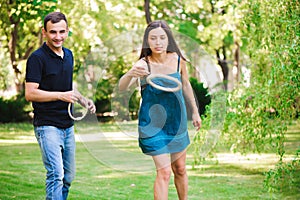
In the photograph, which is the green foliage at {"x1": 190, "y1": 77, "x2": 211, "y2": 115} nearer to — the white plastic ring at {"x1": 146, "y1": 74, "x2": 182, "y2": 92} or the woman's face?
the white plastic ring at {"x1": 146, "y1": 74, "x2": 182, "y2": 92}

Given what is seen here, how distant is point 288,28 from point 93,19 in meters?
9.27

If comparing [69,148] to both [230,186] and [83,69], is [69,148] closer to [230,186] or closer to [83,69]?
[83,69]

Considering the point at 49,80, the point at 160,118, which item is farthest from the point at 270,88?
the point at 49,80

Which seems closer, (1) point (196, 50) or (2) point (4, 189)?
(1) point (196, 50)

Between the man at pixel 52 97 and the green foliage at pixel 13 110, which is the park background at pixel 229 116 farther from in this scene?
the green foliage at pixel 13 110

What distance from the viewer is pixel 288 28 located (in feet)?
14.4

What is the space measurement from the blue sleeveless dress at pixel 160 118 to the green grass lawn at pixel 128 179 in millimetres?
325

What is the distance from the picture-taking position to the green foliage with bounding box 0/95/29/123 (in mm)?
13874

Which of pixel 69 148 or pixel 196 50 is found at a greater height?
pixel 196 50

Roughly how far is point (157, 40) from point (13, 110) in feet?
36.8

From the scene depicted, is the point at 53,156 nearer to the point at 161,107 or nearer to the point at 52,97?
the point at 52,97

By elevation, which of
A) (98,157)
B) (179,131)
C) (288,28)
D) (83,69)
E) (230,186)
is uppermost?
(288,28)

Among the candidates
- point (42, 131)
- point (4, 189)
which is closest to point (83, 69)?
point (42, 131)

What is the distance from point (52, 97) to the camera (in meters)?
3.28
